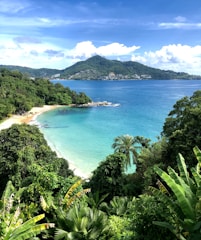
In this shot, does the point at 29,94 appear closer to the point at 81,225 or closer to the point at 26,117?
the point at 26,117

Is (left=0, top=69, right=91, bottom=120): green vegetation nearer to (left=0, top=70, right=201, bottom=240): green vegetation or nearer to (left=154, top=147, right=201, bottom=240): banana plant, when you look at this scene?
(left=0, top=70, right=201, bottom=240): green vegetation

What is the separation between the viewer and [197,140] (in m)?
15.8

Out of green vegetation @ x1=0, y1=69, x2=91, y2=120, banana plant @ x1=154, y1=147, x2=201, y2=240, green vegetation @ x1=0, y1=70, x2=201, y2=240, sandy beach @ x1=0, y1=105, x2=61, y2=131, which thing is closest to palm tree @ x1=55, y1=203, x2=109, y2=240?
green vegetation @ x1=0, y1=70, x2=201, y2=240

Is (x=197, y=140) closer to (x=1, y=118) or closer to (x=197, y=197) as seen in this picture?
(x=197, y=197)

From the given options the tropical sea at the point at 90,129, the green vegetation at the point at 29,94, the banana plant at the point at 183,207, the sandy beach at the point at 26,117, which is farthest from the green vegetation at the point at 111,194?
the green vegetation at the point at 29,94

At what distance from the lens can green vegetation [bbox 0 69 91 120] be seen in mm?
76125

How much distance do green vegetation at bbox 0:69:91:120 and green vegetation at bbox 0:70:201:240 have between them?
166 ft

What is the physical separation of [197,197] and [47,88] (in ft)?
315

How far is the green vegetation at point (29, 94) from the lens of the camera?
76.1 meters

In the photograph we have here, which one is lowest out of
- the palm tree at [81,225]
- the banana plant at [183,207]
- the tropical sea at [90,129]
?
the tropical sea at [90,129]

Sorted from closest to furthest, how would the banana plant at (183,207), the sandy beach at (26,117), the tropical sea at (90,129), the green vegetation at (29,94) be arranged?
1. the banana plant at (183,207)
2. the tropical sea at (90,129)
3. the sandy beach at (26,117)
4. the green vegetation at (29,94)

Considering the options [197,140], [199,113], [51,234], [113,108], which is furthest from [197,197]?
[113,108]

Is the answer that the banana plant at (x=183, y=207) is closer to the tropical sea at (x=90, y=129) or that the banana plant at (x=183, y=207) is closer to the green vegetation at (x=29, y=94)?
the tropical sea at (x=90, y=129)

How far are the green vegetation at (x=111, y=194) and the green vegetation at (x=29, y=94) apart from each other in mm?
50705
